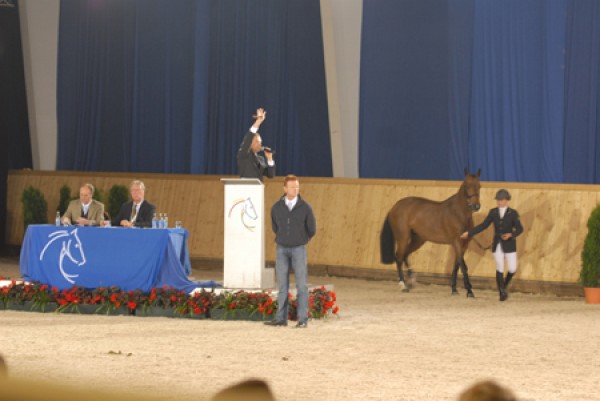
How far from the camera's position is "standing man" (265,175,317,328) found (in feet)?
39.7

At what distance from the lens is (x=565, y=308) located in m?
14.9

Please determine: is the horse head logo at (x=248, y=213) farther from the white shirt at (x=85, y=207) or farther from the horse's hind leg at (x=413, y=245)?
the horse's hind leg at (x=413, y=245)

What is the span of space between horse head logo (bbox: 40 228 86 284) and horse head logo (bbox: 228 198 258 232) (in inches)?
82.8

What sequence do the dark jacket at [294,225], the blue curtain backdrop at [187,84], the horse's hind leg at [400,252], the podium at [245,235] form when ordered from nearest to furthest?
the dark jacket at [294,225] < the podium at [245,235] < the horse's hind leg at [400,252] < the blue curtain backdrop at [187,84]

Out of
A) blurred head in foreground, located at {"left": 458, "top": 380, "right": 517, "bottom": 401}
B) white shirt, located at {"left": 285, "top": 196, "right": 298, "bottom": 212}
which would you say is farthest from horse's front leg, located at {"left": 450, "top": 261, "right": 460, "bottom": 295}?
blurred head in foreground, located at {"left": 458, "top": 380, "right": 517, "bottom": 401}

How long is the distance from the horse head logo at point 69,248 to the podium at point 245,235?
1.88 meters

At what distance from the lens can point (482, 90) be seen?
1808 cm

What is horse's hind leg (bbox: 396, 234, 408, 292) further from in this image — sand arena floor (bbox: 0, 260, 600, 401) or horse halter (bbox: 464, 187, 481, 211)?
sand arena floor (bbox: 0, 260, 600, 401)

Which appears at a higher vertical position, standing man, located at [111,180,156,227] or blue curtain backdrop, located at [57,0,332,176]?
blue curtain backdrop, located at [57,0,332,176]

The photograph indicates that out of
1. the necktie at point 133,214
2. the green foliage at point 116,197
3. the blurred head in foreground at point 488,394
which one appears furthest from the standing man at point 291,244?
the green foliage at point 116,197

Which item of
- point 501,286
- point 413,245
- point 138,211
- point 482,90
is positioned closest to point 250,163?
point 138,211

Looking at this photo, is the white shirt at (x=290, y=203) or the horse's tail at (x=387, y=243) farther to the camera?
the horse's tail at (x=387, y=243)

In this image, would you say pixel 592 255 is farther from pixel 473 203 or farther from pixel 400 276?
pixel 400 276

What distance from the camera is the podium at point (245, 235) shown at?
13477mm
